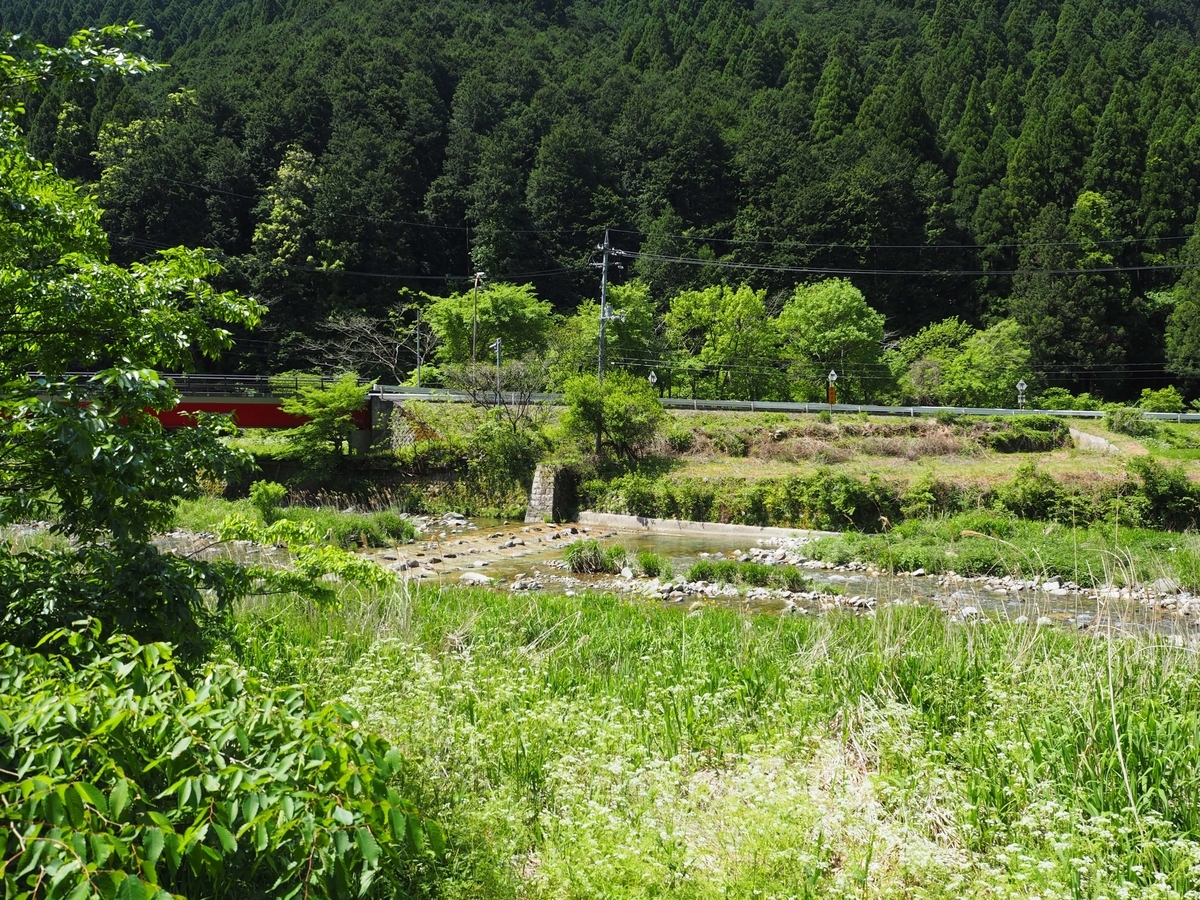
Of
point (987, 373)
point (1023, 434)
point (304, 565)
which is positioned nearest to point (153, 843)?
point (304, 565)

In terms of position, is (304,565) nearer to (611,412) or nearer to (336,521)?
(336,521)

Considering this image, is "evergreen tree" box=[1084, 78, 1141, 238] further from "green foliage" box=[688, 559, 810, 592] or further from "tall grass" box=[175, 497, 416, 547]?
"tall grass" box=[175, 497, 416, 547]

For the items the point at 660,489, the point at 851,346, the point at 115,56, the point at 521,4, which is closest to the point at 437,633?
the point at 115,56

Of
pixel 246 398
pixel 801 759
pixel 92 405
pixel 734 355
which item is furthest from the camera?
pixel 734 355

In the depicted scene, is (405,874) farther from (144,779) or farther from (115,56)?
(115,56)

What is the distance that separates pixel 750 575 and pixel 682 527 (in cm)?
922

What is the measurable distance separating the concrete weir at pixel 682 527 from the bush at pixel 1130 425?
16.3 m

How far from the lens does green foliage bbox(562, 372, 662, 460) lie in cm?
2928

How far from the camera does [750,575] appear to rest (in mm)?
17359

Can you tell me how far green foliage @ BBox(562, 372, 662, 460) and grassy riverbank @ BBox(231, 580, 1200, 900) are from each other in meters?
21.5

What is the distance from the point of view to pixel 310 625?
8.55m

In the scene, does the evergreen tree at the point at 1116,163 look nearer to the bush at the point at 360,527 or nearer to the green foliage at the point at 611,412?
the green foliage at the point at 611,412

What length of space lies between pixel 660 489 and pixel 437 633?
63.5 ft

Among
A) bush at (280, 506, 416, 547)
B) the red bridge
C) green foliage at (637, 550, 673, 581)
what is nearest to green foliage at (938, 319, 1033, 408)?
the red bridge
